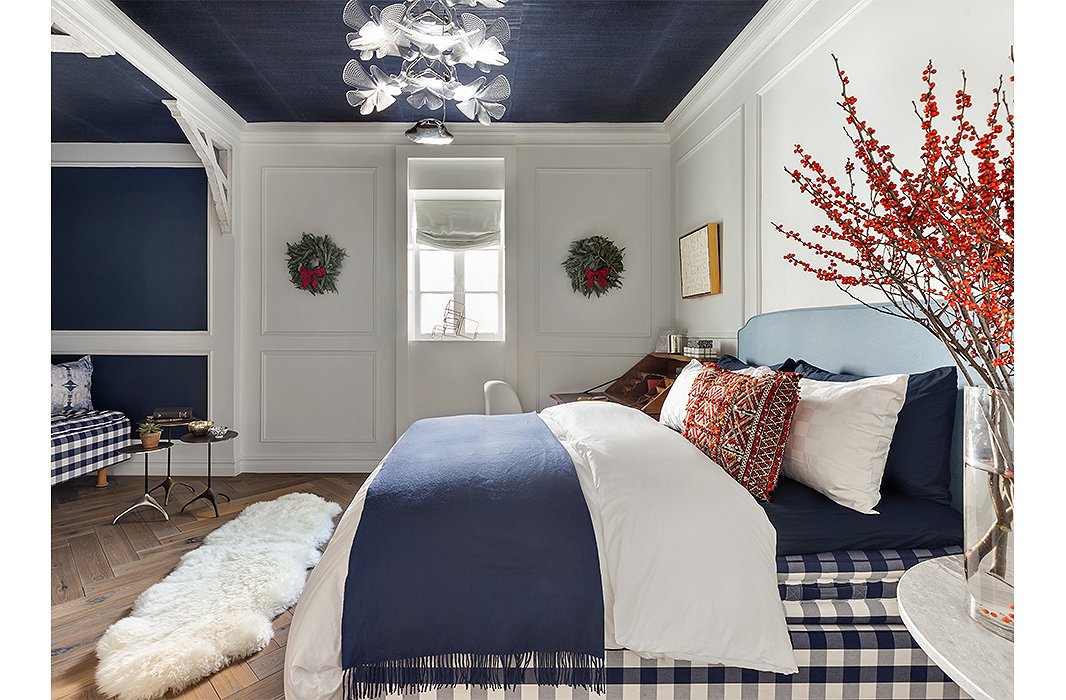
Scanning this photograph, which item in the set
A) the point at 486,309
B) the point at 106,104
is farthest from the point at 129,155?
the point at 486,309

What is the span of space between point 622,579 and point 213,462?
425 centimetres

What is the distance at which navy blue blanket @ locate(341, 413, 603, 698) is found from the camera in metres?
1.70

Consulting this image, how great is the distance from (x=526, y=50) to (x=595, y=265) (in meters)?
1.74

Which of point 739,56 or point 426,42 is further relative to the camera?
point 739,56

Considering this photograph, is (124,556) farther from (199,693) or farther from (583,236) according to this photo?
(583,236)

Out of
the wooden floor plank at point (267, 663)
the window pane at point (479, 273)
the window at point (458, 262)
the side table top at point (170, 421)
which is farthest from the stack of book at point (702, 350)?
the side table top at point (170, 421)

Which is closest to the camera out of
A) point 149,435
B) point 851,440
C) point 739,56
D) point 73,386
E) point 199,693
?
point 851,440

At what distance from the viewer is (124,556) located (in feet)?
10.9

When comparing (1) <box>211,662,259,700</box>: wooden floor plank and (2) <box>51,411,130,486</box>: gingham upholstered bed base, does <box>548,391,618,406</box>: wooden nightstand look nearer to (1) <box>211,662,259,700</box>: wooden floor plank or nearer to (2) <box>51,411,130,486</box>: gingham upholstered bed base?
(1) <box>211,662,259,700</box>: wooden floor plank

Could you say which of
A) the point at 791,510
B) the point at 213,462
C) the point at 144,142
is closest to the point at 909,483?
the point at 791,510

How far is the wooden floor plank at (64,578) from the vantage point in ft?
9.31

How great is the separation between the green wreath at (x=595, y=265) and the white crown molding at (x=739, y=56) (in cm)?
94

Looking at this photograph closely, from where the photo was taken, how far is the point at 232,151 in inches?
193

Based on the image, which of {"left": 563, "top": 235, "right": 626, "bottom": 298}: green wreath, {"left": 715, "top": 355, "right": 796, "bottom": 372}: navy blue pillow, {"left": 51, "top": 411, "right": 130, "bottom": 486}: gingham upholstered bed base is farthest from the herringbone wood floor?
{"left": 563, "top": 235, "right": 626, "bottom": 298}: green wreath
